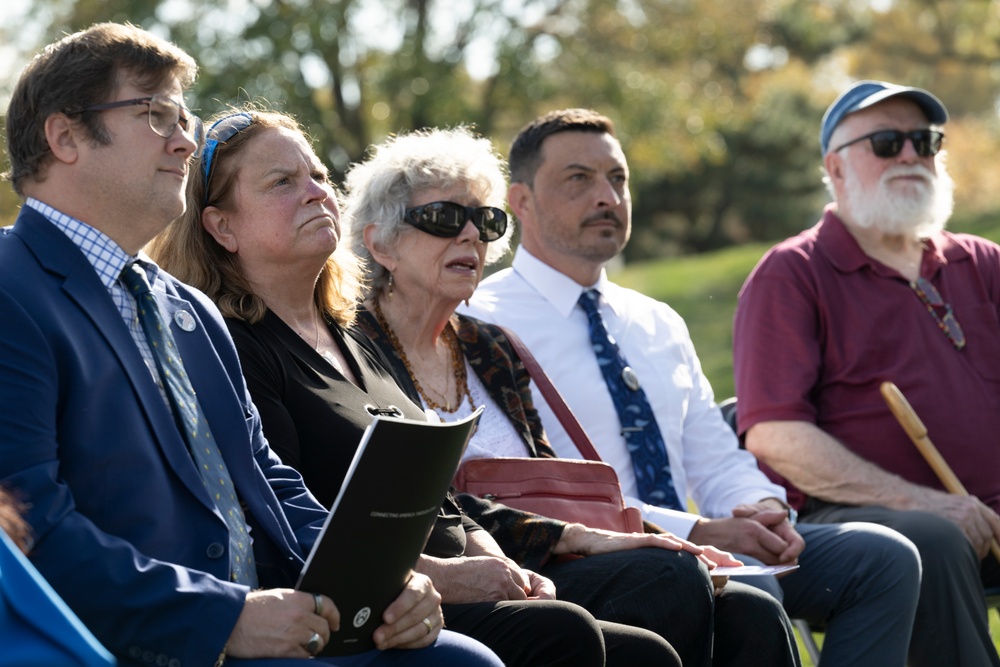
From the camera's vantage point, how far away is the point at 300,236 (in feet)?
11.2

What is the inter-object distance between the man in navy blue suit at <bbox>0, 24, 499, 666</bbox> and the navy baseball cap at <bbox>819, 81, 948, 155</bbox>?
3400 mm

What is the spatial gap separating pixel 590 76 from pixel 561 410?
15449 mm

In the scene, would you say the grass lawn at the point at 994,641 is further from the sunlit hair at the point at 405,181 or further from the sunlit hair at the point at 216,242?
the sunlit hair at the point at 216,242

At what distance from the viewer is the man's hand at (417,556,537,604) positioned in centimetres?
312

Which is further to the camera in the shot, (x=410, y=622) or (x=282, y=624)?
(x=410, y=622)

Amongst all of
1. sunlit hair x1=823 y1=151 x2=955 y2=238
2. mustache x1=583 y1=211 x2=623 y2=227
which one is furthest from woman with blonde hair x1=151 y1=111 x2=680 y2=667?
sunlit hair x1=823 y1=151 x2=955 y2=238

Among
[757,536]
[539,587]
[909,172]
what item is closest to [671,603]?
[539,587]

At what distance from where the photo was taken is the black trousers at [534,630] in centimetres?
295

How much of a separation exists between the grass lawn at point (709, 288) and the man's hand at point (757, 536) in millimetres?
8673

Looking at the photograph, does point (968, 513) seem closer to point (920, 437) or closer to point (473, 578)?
point (920, 437)

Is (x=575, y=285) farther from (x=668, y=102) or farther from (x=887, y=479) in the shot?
(x=668, y=102)

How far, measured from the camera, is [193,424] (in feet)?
8.70

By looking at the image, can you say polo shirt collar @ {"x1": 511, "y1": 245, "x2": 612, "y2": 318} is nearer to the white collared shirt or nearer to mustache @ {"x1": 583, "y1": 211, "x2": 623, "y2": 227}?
the white collared shirt

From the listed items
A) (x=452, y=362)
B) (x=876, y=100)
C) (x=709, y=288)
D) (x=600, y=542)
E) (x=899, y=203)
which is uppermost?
(x=876, y=100)
